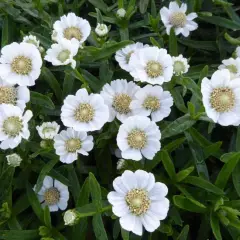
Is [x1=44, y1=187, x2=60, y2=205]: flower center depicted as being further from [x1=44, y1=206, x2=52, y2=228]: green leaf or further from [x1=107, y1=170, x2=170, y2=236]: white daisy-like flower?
[x1=107, y1=170, x2=170, y2=236]: white daisy-like flower

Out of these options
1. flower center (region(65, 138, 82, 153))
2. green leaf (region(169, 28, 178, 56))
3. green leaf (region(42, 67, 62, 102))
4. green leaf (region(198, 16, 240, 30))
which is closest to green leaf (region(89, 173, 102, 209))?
flower center (region(65, 138, 82, 153))

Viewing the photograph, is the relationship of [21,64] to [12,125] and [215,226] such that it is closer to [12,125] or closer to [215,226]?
[12,125]

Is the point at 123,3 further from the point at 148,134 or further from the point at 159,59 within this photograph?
the point at 148,134

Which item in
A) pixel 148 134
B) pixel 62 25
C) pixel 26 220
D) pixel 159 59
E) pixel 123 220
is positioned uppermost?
pixel 62 25

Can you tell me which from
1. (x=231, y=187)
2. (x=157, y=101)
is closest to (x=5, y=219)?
(x=157, y=101)

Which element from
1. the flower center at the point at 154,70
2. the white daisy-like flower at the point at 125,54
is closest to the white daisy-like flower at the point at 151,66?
the flower center at the point at 154,70

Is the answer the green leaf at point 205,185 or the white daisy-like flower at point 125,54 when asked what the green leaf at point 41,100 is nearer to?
the white daisy-like flower at point 125,54
